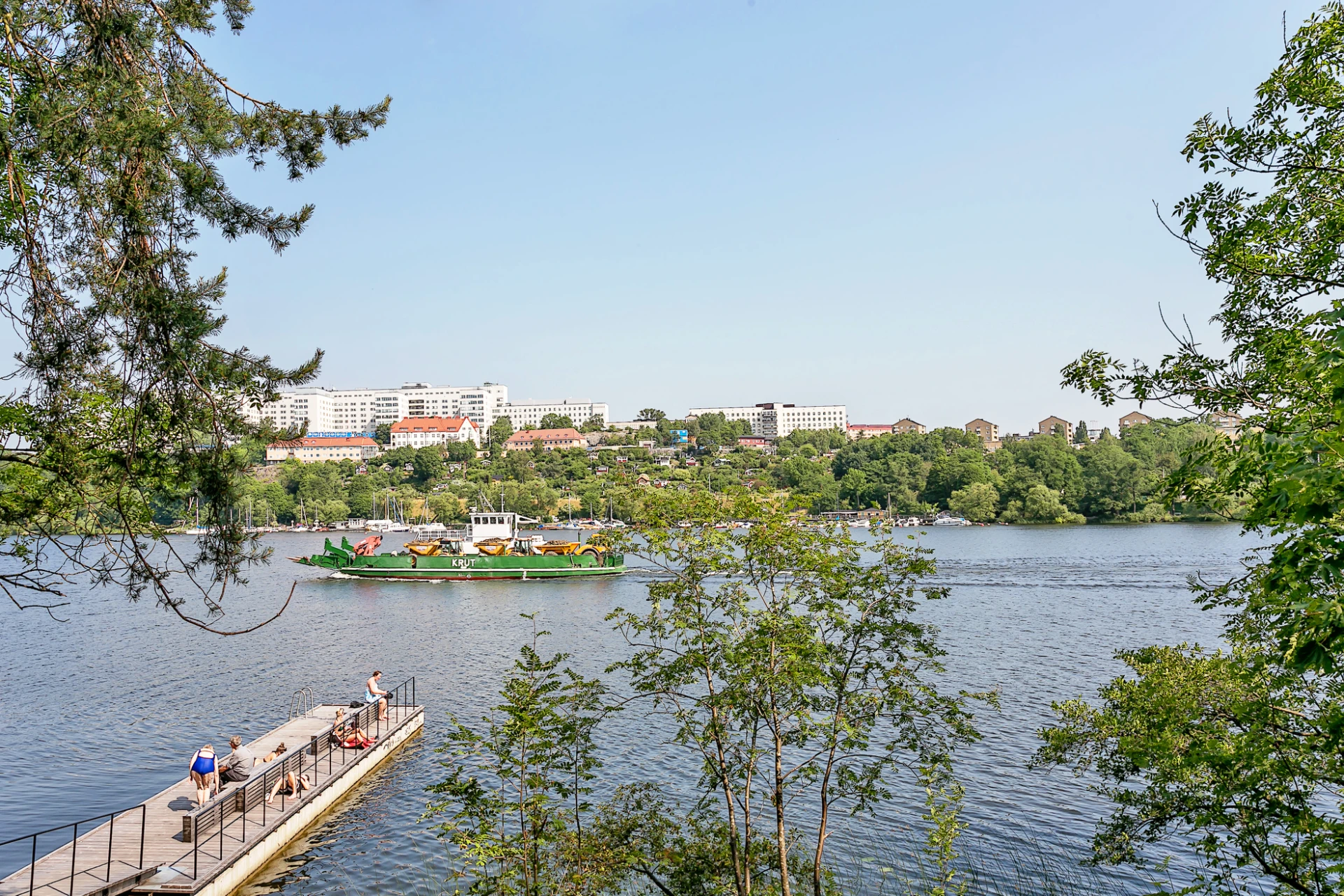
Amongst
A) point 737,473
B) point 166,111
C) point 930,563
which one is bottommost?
point 930,563

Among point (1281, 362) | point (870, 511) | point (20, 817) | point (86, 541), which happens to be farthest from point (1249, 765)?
point (20, 817)

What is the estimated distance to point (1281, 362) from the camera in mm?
7605

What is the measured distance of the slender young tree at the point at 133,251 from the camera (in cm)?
693

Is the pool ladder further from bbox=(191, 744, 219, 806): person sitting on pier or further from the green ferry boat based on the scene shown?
the green ferry boat

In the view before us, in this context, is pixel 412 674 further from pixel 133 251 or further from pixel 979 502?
pixel 979 502

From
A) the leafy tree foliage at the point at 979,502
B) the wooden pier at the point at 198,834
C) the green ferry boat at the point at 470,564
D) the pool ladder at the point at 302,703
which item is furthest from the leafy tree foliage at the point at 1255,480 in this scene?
the leafy tree foliage at the point at 979,502

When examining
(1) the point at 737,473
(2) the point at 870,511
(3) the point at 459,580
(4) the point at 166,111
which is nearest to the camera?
(4) the point at 166,111

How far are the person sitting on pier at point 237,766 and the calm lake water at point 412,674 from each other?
1697 mm

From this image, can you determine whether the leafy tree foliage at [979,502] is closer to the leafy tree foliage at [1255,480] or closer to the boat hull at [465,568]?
the boat hull at [465,568]

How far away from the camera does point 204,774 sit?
1574 centimetres

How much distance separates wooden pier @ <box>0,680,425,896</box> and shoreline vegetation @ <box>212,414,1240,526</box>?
5955 centimetres

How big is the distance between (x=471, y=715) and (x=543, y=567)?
124ft

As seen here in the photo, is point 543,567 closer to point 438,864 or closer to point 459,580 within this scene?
point 459,580

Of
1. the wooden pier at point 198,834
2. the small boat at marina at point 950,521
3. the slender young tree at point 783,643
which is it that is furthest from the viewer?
the small boat at marina at point 950,521
